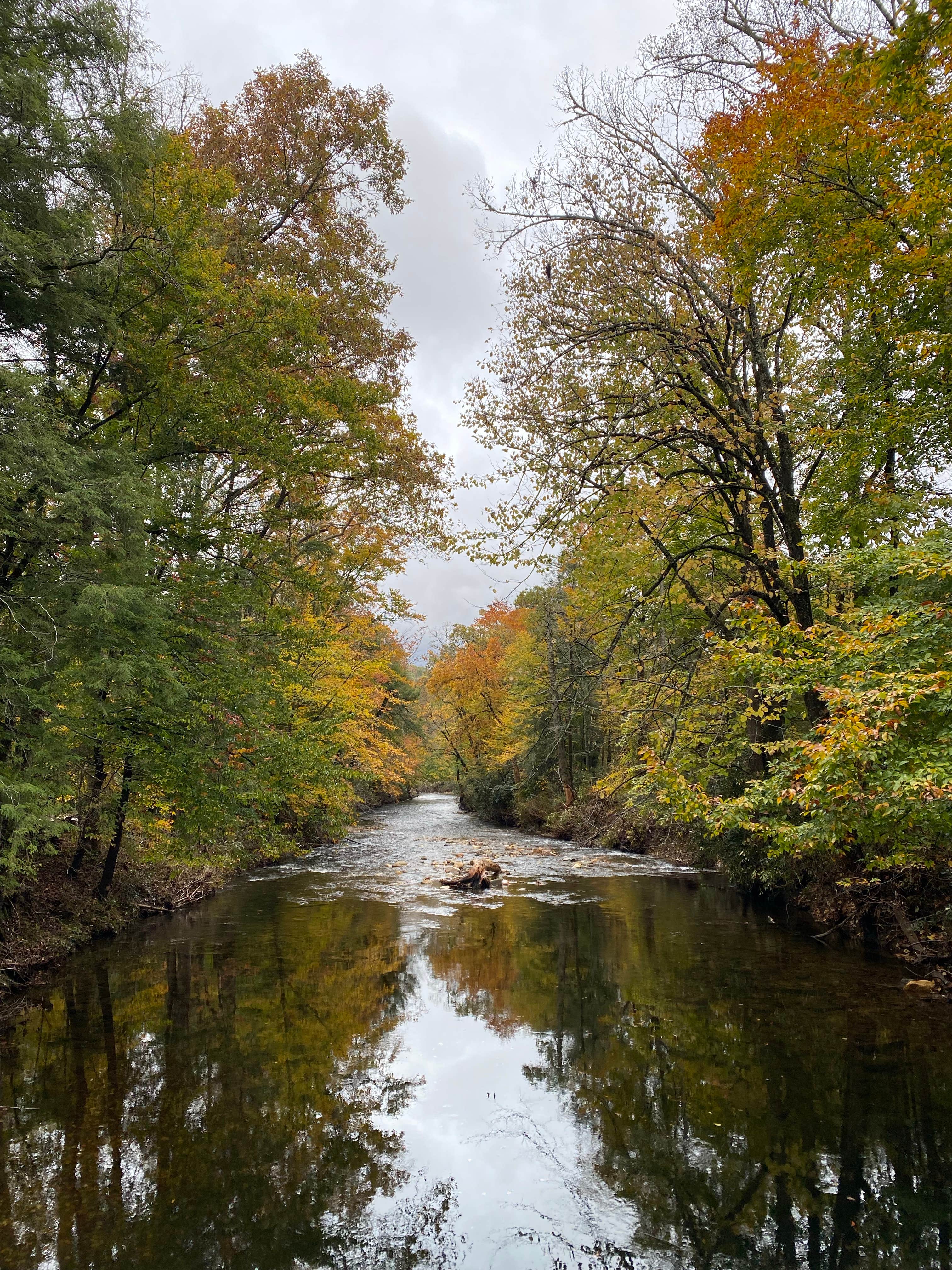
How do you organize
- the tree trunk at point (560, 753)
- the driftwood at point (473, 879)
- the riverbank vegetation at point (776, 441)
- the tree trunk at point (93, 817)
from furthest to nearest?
1. the tree trunk at point (560, 753)
2. the driftwood at point (473, 879)
3. the tree trunk at point (93, 817)
4. the riverbank vegetation at point (776, 441)

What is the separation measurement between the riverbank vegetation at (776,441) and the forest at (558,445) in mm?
77

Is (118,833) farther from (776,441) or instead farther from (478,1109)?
(776,441)

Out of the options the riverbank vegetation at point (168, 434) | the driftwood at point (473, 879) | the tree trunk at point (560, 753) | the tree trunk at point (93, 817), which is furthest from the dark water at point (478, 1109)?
the tree trunk at point (560, 753)

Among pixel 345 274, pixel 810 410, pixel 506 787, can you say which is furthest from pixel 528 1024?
pixel 506 787

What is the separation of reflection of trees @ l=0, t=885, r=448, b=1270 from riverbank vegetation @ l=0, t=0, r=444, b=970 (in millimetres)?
1973

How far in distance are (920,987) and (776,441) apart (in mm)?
7903

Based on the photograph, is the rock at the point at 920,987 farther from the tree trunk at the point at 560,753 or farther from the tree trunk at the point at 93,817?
the tree trunk at the point at 560,753

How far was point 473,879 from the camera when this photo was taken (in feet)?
48.1

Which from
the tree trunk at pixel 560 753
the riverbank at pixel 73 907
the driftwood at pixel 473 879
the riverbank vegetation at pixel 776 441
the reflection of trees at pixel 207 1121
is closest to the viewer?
the reflection of trees at pixel 207 1121

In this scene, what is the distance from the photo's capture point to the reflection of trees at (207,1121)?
3.81 m

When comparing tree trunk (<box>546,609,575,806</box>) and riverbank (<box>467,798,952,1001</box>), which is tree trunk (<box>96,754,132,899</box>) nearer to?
riverbank (<box>467,798,952,1001</box>)

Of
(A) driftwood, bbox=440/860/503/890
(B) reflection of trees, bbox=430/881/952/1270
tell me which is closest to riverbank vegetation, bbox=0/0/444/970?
(A) driftwood, bbox=440/860/503/890

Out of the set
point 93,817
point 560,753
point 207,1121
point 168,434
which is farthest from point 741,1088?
point 560,753

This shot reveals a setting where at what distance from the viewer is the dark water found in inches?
151
